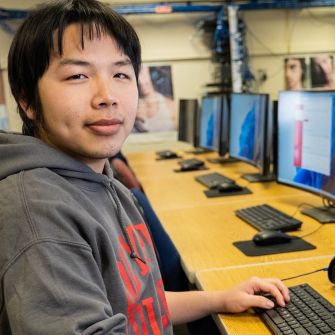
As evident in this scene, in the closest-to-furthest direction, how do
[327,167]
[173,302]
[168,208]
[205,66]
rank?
[173,302]
[327,167]
[168,208]
[205,66]

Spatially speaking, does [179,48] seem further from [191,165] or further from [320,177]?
[320,177]

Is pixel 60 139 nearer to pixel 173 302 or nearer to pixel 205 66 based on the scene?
pixel 173 302

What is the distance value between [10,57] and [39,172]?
0.30 m

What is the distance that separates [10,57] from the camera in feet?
2.98

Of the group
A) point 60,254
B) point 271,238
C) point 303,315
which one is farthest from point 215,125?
point 60,254

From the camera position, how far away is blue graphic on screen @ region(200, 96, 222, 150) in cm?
338

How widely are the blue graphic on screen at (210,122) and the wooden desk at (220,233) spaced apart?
4.38 ft

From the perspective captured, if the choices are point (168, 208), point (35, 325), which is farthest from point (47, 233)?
point (168, 208)

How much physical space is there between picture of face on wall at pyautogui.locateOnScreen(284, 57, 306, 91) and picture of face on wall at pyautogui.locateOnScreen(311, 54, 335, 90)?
0.15 metres

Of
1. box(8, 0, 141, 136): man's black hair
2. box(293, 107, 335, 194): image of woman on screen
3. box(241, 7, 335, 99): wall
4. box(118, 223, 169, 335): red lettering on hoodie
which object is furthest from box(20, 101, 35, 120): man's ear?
box(241, 7, 335, 99): wall

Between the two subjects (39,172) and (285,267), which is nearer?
(39,172)

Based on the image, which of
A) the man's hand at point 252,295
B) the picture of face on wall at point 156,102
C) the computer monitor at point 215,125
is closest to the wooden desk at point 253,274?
the man's hand at point 252,295

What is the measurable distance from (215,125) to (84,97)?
2.68 m

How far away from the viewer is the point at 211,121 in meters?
3.56
